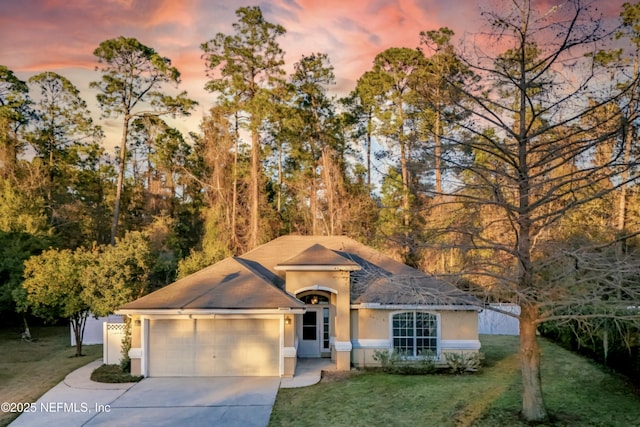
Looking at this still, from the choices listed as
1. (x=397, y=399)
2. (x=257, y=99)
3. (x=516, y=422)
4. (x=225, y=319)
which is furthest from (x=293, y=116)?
(x=516, y=422)

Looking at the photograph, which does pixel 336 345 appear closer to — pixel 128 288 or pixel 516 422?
pixel 516 422

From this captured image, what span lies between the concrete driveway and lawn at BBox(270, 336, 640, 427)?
0.71 m

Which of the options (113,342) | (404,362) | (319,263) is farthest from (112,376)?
(404,362)

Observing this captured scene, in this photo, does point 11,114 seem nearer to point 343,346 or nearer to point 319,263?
point 319,263

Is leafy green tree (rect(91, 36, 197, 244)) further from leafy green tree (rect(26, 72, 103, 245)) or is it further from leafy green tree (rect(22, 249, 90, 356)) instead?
leafy green tree (rect(22, 249, 90, 356))

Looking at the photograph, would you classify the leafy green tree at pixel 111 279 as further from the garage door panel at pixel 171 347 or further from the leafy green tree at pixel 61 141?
the leafy green tree at pixel 61 141

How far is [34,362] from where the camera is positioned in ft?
52.6

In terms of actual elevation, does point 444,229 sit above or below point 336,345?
above

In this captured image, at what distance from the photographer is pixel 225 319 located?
536 inches

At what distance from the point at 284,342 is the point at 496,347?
9.76 m

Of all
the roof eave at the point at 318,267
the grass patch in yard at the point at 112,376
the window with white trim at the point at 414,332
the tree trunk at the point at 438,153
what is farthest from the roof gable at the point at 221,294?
the tree trunk at the point at 438,153

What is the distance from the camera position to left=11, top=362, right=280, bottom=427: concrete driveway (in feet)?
31.8

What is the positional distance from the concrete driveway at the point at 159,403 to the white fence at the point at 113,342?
1.29 metres

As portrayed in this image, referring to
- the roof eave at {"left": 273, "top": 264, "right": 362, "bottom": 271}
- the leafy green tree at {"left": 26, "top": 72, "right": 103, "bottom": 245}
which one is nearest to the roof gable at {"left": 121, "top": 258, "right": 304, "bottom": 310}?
the roof eave at {"left": 273, "top": 264, "right": 362, "bottom": 271}
